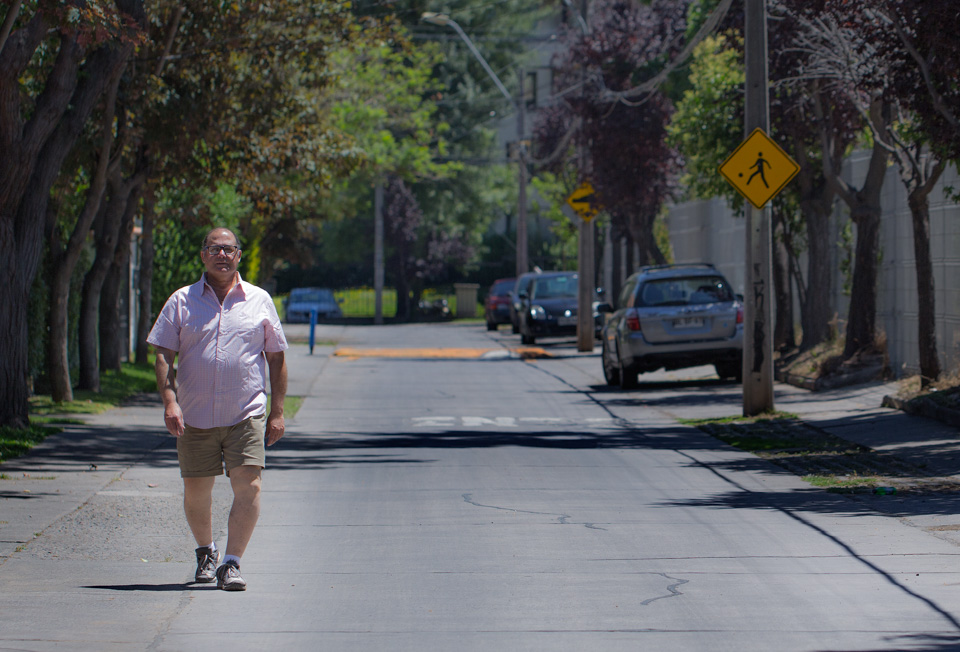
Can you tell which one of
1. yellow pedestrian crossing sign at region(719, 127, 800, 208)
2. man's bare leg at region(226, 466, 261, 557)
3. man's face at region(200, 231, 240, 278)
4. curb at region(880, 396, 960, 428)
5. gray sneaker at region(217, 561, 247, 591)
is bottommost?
gray sneaker at region(217, 561, 247, 591)

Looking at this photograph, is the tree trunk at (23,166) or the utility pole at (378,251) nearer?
the tree trunk at (23,166)

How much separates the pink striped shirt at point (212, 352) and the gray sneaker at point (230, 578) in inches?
29.1

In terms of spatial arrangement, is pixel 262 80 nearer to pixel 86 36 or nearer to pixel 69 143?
pixel 69 143

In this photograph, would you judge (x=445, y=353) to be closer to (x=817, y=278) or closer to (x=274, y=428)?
(x=817, y=278)

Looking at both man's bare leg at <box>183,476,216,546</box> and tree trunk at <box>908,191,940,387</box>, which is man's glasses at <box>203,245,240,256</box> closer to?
man's bare leg at <box>183,476,216,546</box>

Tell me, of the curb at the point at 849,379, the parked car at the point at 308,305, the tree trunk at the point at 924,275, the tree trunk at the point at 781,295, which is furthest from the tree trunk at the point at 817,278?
the parked car at the point at 308,305

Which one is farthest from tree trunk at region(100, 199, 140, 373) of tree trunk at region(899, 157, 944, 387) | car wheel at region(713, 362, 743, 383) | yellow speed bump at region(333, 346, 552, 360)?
tree trunk at region(899, 157, 944, 387)

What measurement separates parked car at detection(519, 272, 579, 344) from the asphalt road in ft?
65.1

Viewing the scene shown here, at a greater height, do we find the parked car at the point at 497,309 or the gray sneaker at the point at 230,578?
the parked car at the point at 497,309

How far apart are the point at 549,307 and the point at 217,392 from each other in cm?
2783

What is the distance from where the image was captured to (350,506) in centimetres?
998

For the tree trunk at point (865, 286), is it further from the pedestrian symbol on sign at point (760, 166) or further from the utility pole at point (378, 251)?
the utility pole at point (378, 251)

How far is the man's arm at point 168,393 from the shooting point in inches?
272

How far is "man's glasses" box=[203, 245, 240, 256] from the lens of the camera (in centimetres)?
714
